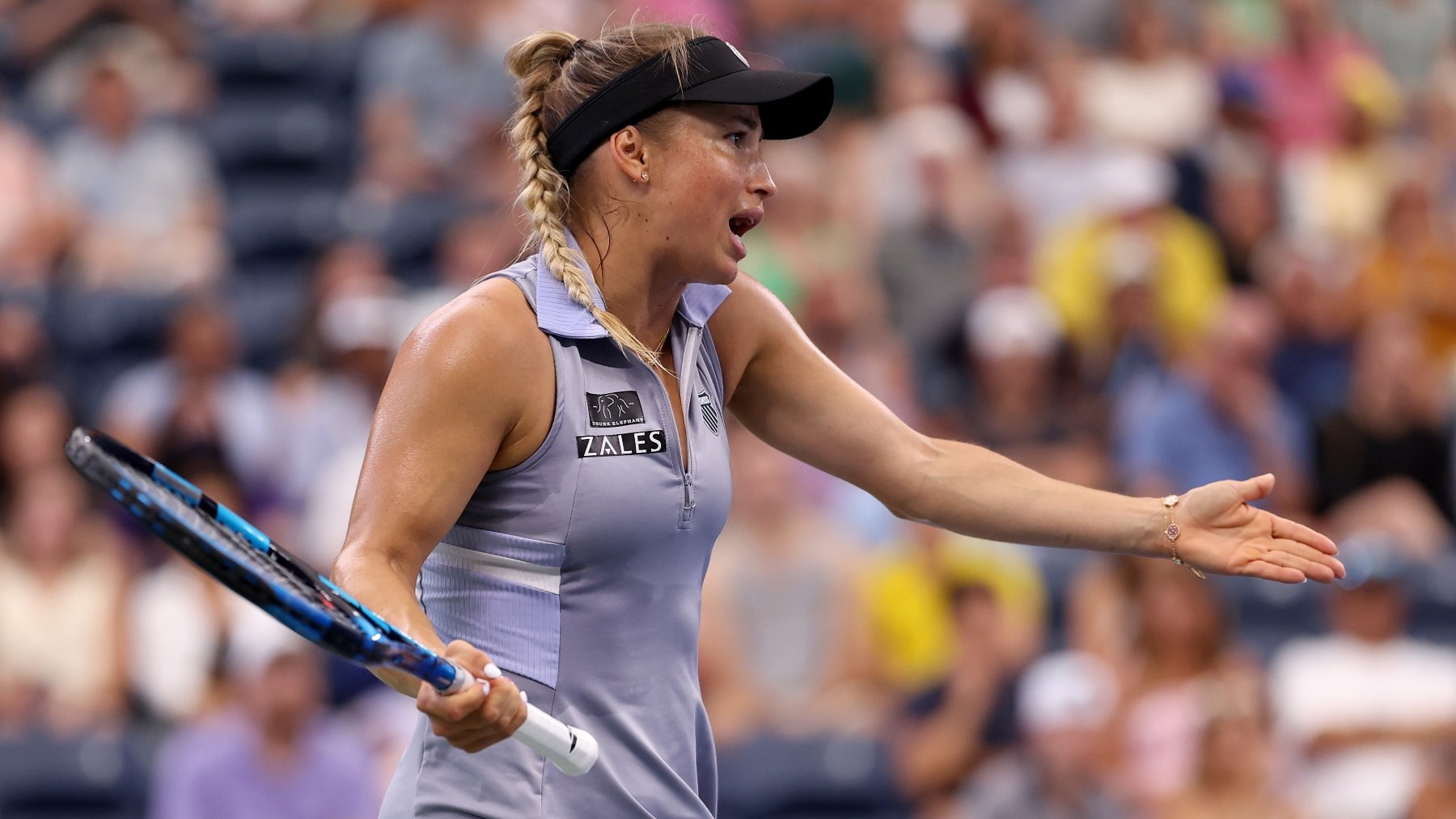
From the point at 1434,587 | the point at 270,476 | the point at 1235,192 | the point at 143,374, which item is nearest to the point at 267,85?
the point at 143,374

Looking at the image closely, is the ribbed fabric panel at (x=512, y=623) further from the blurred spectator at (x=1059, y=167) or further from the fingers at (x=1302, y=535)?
the blurred spectator at (x=1059, y=167)

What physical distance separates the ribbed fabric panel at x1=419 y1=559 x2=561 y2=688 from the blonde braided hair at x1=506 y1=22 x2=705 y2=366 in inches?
16.5

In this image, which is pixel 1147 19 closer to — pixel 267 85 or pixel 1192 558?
pixel 267 85

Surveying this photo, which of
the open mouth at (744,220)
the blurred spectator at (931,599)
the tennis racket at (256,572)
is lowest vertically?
the blurred spectator at (931,599)

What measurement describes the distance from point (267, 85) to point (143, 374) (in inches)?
101

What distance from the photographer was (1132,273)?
8281 millimetres

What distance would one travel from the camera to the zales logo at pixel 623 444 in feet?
9.60

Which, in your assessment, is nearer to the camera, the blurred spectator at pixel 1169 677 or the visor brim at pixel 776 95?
the visor brim at pixel 776 95

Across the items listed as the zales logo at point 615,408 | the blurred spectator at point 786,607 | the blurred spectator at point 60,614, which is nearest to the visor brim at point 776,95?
the zales logo at point 615,408

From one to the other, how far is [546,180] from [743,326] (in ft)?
1.51

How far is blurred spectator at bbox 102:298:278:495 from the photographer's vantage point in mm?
7573

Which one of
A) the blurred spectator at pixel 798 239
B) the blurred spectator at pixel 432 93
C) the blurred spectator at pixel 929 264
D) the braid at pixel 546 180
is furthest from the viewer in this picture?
the blurred spectator at pixel 432 93

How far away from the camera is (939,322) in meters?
8.59

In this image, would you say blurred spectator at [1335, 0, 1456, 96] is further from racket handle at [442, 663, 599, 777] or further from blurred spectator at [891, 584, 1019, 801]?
racket handle at [442, 663, 599, 777]
